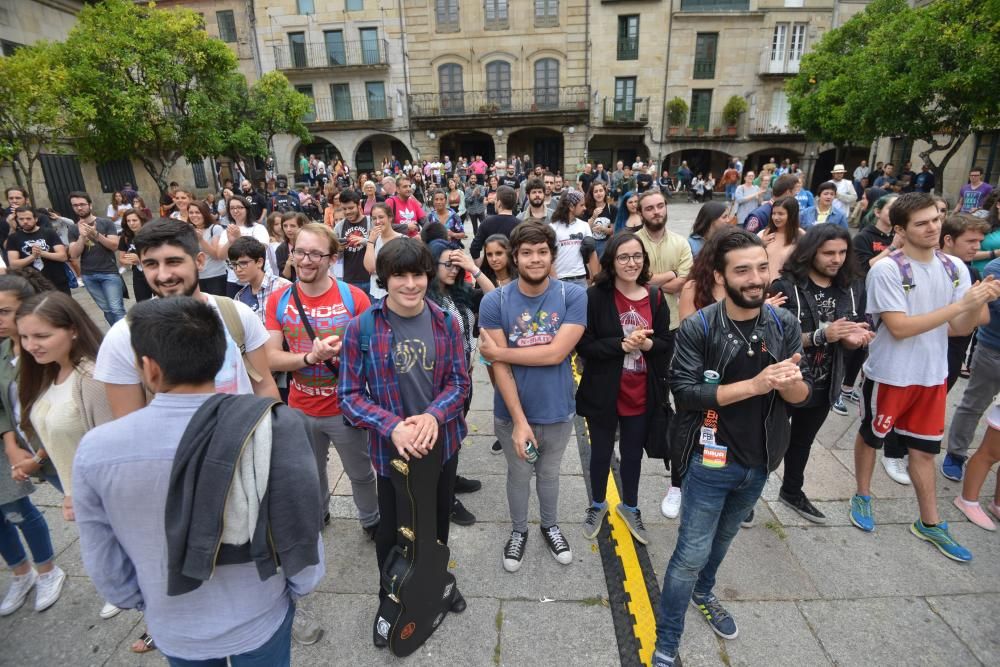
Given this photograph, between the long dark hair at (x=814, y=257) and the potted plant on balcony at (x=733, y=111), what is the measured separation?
27.3 m

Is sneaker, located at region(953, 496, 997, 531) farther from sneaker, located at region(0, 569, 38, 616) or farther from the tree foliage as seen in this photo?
the tree foliage

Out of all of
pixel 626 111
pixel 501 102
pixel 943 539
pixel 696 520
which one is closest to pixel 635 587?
pixel 696 520

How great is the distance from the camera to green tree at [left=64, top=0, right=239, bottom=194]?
1480 cm

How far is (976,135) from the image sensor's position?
1593 cm

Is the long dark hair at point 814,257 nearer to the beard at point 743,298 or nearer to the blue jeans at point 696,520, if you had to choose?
the beard at point 743,298

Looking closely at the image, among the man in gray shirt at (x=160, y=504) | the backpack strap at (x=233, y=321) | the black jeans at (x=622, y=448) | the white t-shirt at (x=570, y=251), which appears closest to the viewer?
the man in gray shirt at (x=160, y=504)

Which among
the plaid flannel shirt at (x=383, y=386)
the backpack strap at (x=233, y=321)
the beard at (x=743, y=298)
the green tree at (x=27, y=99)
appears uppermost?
the green tree at (x=27, y=99)

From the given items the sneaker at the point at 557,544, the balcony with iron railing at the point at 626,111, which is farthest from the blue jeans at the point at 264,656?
the balcony with iron railing at the point at 626,111

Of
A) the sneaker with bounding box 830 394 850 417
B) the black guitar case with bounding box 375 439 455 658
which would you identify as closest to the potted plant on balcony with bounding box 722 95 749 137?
the sneaker with bounding box 830 394 850 417

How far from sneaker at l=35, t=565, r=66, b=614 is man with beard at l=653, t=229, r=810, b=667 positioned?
3.45m

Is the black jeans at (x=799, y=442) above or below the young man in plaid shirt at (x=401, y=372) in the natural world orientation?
below

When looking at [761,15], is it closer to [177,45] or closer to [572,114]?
[572,114]

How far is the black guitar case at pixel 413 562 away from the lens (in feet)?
7.79

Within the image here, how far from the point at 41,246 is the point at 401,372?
6.41 metres
